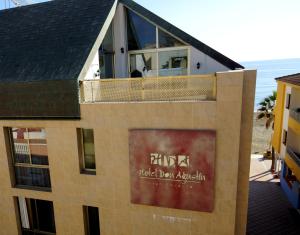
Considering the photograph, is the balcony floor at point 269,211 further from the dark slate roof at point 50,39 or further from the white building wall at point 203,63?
the dark slate roof at point 50,39

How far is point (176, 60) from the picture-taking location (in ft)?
36.0

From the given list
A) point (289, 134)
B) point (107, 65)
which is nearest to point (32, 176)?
point (107, 65)

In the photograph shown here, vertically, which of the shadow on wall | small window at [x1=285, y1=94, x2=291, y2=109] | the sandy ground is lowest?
the shadow on wall

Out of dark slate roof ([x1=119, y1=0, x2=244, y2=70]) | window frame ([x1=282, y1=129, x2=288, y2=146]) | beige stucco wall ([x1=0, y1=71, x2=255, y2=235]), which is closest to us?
beige stucco wall ([x1=0, y1=71, x2=255, y2=235])

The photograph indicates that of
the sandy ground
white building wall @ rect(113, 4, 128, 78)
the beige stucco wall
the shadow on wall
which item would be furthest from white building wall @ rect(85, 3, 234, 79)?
the sandy ground

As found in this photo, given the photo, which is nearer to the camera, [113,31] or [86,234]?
[86,234]

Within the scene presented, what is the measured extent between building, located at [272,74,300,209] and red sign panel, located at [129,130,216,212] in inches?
420

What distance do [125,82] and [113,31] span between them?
5.14m

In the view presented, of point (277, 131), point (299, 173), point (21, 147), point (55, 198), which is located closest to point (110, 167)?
point (55, 198)

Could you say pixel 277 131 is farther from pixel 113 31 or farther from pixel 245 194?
pixel 113 31

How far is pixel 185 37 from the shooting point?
10211 millimetres

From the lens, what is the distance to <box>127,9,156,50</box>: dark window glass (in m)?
10.9

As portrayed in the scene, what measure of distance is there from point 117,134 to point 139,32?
235 inches

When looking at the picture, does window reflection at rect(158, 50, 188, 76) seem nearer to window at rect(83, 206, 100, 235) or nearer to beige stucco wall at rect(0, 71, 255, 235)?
beige stucco wall at rect(0, 71, 255, 235)
